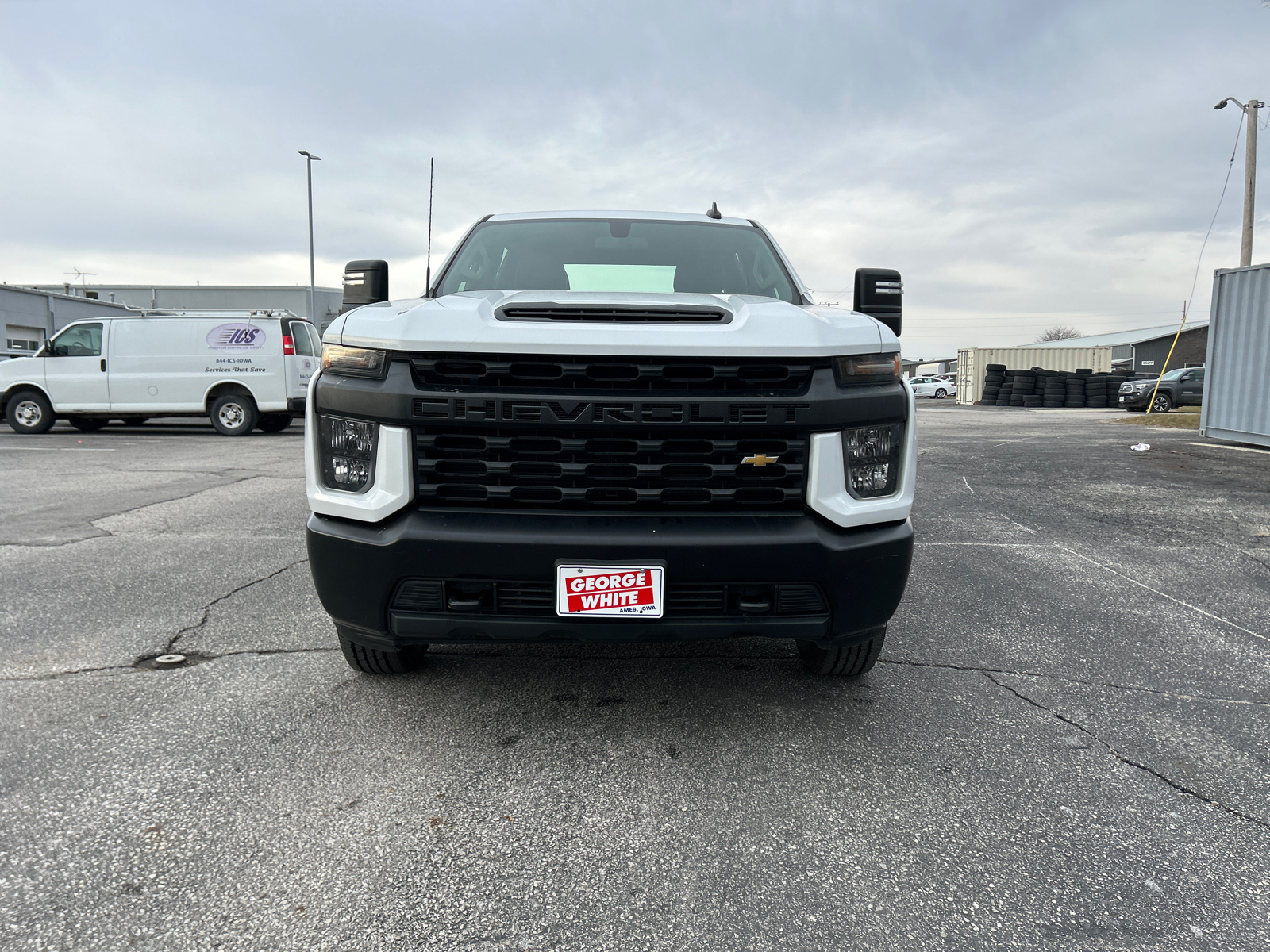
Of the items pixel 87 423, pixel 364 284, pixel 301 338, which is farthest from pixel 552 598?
pixel 87 423

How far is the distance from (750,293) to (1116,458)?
30.1 feet

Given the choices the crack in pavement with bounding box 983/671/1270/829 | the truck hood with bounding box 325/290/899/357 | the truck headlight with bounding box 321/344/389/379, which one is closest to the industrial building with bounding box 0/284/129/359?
the truck headlight with bounding box 321/344/389/379

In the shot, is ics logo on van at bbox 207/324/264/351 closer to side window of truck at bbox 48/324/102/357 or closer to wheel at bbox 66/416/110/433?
side window of truck at bbox 48/324/102/357

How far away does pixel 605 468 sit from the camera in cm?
234

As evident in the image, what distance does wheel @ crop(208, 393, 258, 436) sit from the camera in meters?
13.9

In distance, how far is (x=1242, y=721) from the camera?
9.24 feet

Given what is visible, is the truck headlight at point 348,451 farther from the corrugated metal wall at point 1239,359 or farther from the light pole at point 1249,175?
the light pole at point 1249,175

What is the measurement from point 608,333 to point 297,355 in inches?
508

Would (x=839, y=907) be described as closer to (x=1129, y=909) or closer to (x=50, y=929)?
(x=1129, y=909)

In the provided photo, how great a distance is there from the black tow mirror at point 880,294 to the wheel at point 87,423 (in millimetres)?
15373

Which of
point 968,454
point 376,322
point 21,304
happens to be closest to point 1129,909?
point 376,322

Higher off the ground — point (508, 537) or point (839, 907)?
point (508, 537)

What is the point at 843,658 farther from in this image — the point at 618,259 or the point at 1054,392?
the point at 1054,392

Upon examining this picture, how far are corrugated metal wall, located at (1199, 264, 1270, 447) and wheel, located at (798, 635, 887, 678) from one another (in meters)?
12.0
